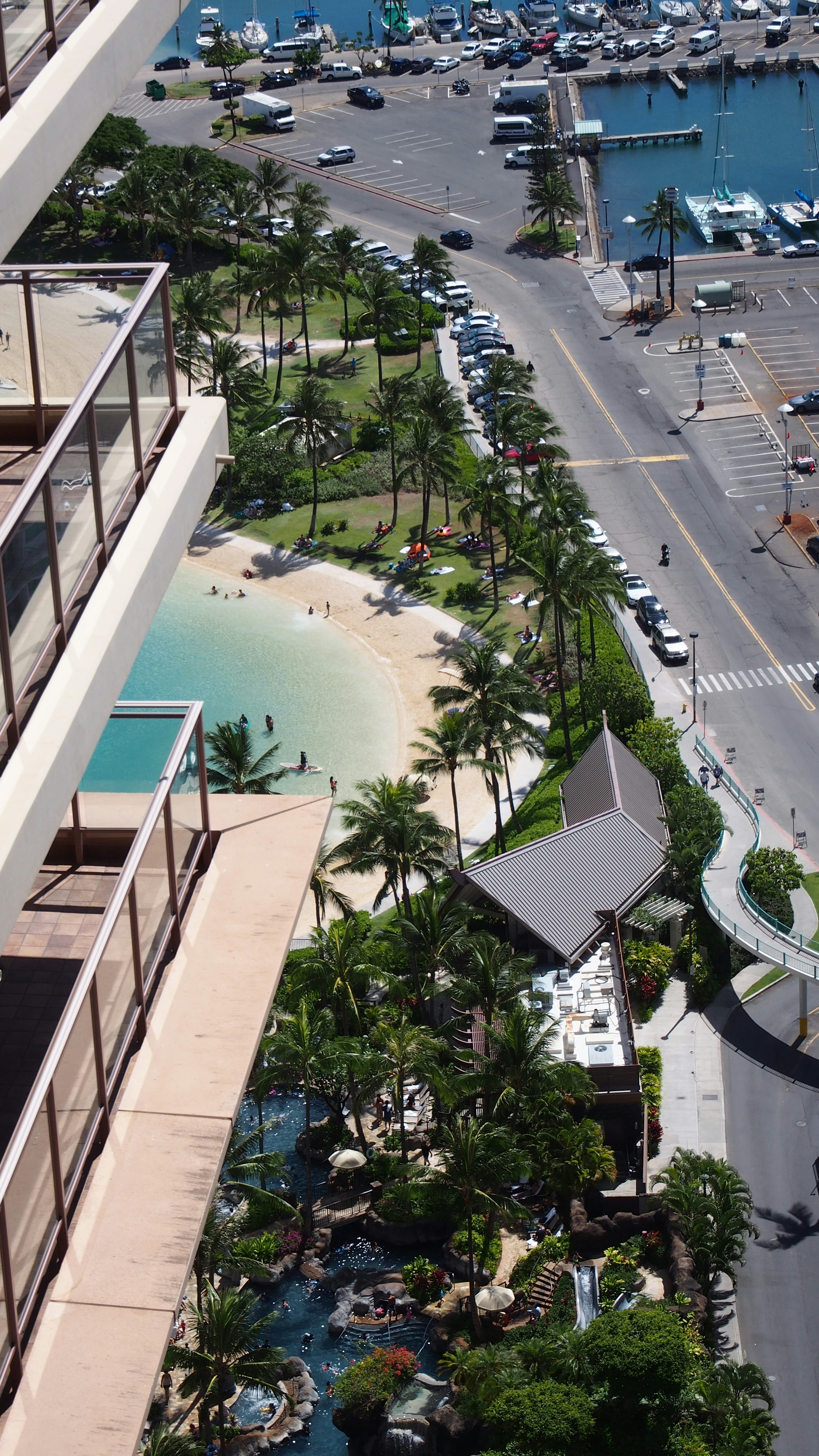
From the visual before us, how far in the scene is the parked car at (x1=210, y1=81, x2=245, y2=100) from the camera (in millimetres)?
159125

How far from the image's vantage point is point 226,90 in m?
160

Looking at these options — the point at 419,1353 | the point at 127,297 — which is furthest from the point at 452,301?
the point at 127,297

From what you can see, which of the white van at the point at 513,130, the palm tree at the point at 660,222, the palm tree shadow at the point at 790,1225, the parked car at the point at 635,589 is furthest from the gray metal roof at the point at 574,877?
the white van at the point at 513,130

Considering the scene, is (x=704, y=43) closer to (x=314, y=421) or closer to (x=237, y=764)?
(x=314, y=421)

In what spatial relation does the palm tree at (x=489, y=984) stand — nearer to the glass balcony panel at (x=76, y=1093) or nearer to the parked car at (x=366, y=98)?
the glass balcony panel at (x=76, y=1093)

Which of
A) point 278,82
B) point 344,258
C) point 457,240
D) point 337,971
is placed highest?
point 278,82

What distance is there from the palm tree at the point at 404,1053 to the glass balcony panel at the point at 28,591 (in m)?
39.1

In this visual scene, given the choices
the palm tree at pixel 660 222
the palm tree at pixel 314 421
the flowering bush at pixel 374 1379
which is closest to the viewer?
the flowering bush at pixel 374 1379

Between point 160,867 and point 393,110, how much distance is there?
153952 millimetres

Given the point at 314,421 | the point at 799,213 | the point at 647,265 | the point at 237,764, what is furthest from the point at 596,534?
the point at 799,213

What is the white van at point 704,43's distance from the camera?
17325cm

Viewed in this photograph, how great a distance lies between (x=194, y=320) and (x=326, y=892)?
165 feet

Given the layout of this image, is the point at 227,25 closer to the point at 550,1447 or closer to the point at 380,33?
the point at 380,33

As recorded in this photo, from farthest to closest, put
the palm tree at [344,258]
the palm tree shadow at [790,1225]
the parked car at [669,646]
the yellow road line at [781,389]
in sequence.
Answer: the palm tree at [344,258] → the yellow road line at [781,389] → the parked car at [669,646] → the palm tree shadow at [790,1225]
